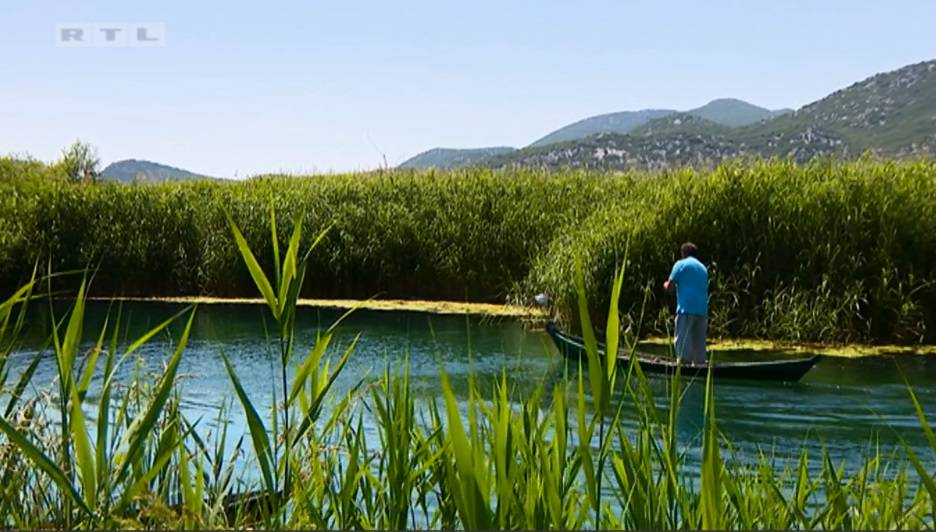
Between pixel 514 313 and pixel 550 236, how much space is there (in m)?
2.67

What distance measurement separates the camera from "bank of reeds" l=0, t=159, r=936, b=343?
1494cm

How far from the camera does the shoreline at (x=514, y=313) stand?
1398 centimetres

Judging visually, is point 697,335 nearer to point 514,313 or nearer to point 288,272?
point 514,313

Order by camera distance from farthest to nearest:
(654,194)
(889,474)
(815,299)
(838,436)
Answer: (654,194)
(815,299)
(838,436)
(889,474)

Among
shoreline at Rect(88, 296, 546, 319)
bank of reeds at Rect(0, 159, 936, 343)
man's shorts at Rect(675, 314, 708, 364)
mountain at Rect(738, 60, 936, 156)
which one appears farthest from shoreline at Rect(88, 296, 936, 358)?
mountain at Rect(738, 60, 936, 156)

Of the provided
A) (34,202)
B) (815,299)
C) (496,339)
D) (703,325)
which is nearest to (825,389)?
(703,325)

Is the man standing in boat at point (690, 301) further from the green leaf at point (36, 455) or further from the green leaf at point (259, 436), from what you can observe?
the green leaf at point (36, 455)

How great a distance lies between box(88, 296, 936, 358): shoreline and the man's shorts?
356 millimetres

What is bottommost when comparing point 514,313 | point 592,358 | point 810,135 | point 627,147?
point 514,313

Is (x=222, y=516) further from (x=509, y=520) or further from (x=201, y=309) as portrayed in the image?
(x=201, y=309)

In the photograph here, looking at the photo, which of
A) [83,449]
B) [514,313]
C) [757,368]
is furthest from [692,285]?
[83,449]

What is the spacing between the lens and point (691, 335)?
39.1 ft

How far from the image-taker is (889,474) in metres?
7.37

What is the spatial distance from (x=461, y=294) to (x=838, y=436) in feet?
35.9
